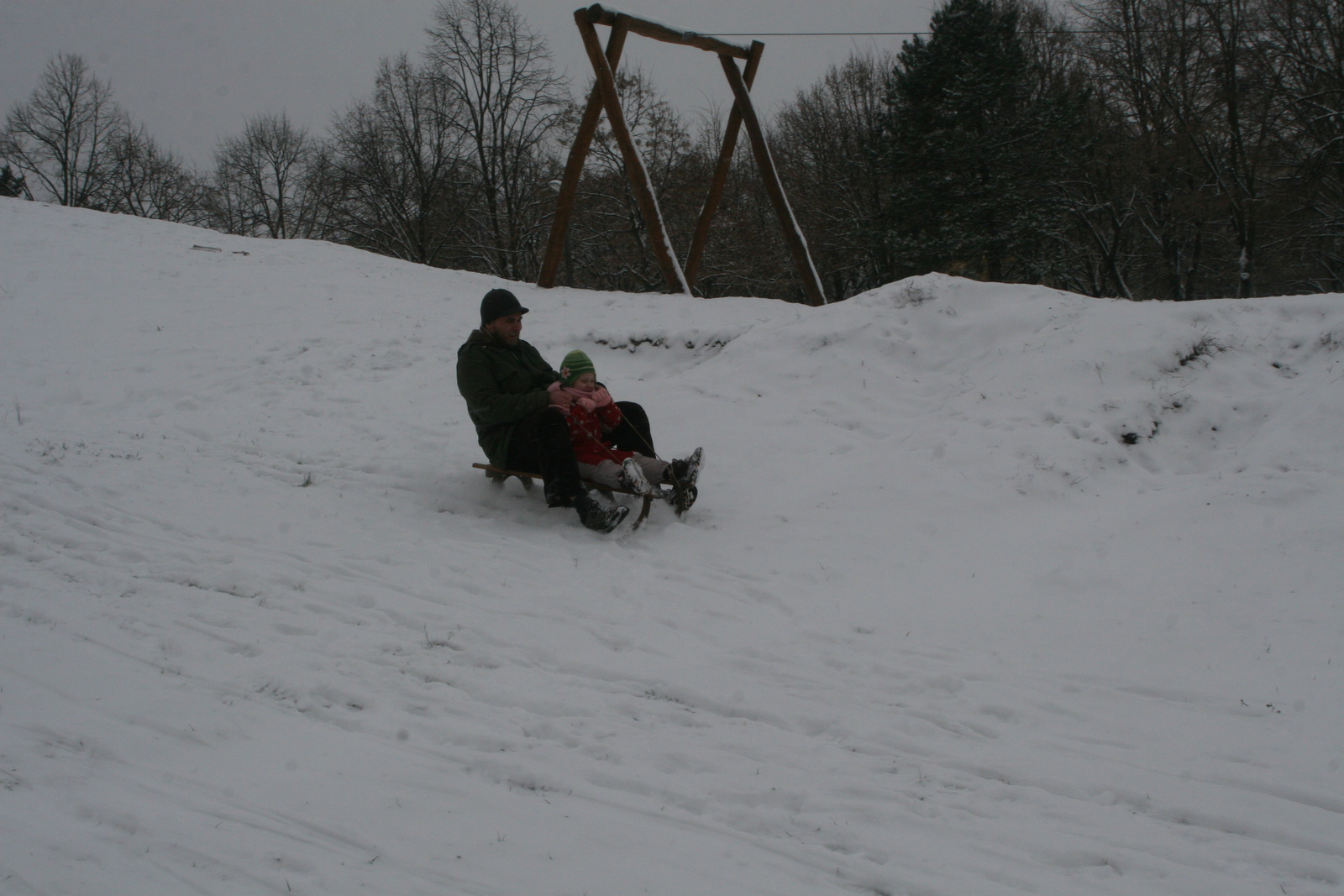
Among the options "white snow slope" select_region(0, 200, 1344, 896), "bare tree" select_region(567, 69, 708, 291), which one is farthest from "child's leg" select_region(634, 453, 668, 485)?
"bare tree" select_region(567, 69, 708, 291)

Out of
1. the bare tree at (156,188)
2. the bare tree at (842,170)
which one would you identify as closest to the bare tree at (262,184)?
the bare tree at (156,188)

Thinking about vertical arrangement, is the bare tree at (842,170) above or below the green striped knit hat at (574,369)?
above

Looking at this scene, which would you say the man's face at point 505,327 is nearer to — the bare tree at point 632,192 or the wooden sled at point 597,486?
the wooden sled at point 597,486

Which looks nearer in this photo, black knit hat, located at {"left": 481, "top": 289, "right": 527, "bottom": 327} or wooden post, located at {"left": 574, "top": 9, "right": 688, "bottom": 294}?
black knit hat, located at {"left": 481, "top": 289, "right": 527, "bottom": 327}

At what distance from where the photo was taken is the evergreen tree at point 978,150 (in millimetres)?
21609

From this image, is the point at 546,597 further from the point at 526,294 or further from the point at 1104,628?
the point at 526,294

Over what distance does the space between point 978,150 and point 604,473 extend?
2007cm

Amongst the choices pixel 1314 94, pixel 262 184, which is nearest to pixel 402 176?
pixel 262 184

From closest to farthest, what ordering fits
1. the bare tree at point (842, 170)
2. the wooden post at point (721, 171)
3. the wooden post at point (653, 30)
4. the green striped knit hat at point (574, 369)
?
the green striped knit hat at point (574, 369) → the wooden post at point (653, 30) → the wooden post at point (721, 171) → the bare tree at point (842, 170)

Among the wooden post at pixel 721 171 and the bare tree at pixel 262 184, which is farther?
the bare tree at pixel 262 184

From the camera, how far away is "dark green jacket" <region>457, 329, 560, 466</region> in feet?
17.8

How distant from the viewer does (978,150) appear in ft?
71.3

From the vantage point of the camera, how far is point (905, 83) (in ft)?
74.5

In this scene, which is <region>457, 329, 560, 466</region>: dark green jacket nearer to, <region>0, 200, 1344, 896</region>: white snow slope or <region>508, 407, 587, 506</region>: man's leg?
<region>508, 407, 587, 506</region>: man's leg
